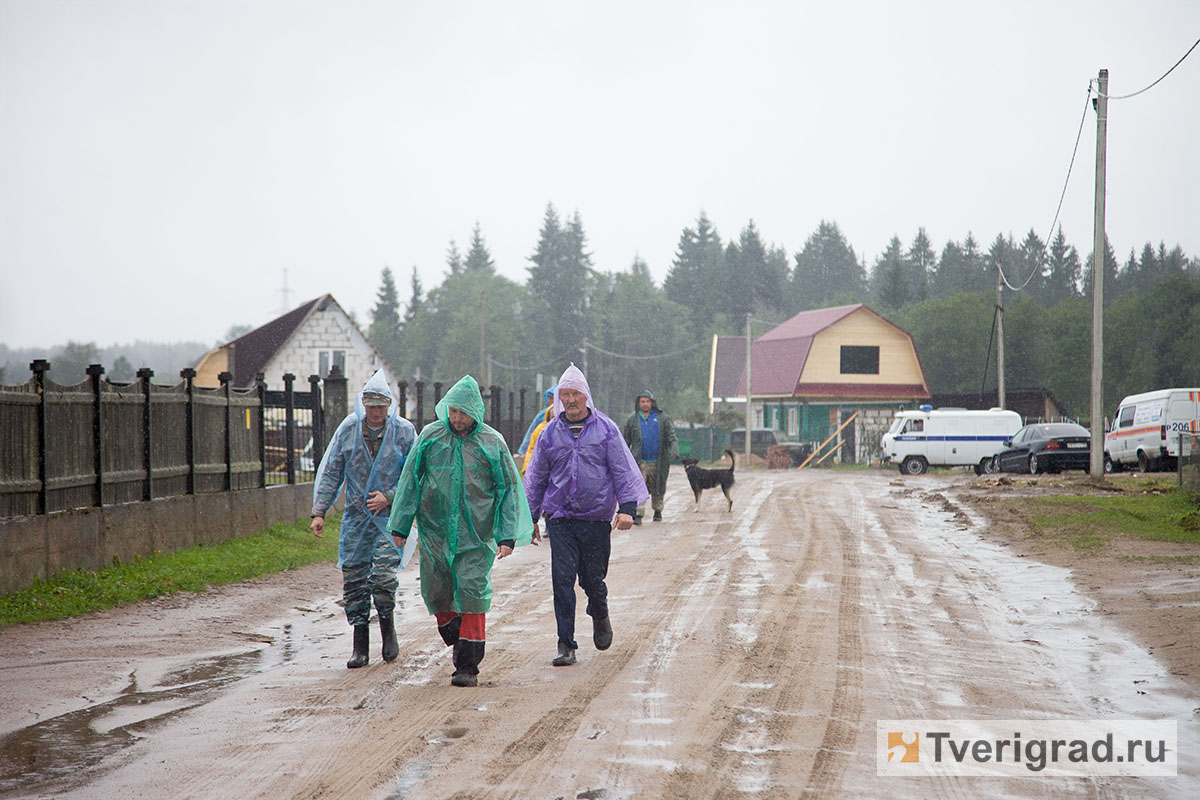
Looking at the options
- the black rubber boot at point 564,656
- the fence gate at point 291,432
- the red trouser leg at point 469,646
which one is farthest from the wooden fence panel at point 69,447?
the black rubber boot at point 564,656

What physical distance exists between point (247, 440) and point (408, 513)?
9008 millimetres

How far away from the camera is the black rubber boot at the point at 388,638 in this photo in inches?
304

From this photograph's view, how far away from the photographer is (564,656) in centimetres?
745

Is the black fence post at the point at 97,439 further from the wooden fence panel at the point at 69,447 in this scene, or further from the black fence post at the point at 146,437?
the black fence post at the point at 146,437

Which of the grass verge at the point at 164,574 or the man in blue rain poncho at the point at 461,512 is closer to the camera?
the man in blue rain poncho at the point at 461,512

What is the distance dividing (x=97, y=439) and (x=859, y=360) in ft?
152

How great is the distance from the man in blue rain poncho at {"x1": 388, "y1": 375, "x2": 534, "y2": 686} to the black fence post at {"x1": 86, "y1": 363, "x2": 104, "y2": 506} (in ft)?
17.4

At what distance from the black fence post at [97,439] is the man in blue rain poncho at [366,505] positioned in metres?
4.36

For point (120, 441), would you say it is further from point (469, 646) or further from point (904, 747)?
point (904, 747)

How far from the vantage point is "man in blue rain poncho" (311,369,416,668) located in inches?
303

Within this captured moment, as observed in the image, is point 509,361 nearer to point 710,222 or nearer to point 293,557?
point 710,222

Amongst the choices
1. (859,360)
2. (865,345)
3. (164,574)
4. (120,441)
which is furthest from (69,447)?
(865,345)

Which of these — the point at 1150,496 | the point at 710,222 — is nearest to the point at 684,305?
the point at 710,222

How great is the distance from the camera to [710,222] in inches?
4626
